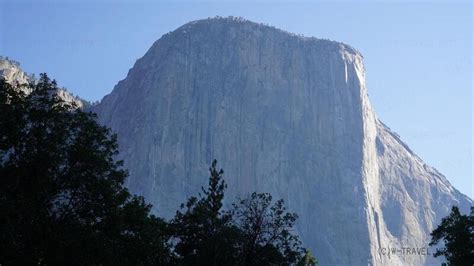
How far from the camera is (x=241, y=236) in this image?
39.0 metres

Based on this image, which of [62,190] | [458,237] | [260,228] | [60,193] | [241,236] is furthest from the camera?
[241,236]

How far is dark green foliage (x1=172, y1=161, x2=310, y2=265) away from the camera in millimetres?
38500

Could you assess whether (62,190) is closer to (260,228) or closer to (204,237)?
(260,228)

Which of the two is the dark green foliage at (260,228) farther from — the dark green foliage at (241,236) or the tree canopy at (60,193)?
the tree canopy at (60,193)

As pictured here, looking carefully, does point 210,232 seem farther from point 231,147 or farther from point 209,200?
point 231,147

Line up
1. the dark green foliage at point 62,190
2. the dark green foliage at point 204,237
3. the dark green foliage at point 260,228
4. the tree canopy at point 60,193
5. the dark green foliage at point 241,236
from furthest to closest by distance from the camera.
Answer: the dark green foliage at point 204,237 → the dark green foliage at point 241,236 → the dark green foliage at point 260,228 → the dark green foliage at point 62,190 → the tree canopy at point 60,193

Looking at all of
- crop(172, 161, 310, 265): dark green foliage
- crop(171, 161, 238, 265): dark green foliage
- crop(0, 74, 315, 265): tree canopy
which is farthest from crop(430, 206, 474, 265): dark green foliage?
crop(0, 74, 315, 265): tree canopy

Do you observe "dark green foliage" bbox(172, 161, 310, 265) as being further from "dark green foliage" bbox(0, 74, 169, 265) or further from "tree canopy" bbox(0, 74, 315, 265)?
"dark green foliage" bbox(0, 74, 169, 265)

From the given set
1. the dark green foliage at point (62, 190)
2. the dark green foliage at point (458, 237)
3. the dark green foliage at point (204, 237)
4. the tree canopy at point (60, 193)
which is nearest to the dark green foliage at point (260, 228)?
the dark green foliage at point (204, 237)

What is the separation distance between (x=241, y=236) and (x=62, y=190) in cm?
1318

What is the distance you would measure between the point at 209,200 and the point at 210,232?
975 cm

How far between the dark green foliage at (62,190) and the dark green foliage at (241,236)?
845 cm

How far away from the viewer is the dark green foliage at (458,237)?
1470 inches

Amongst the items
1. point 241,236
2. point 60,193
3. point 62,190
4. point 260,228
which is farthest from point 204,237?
point 62,190
